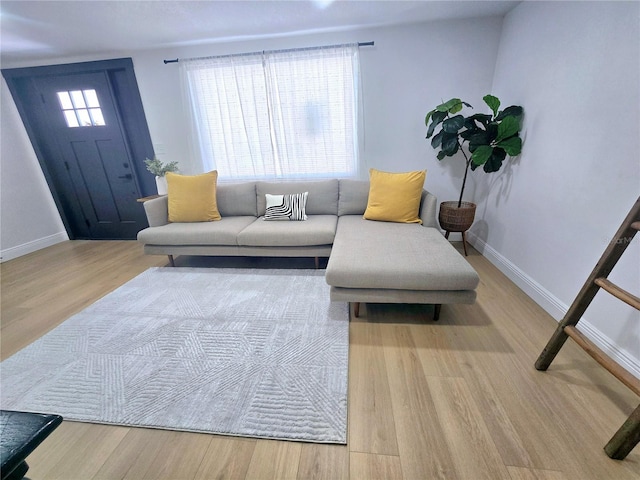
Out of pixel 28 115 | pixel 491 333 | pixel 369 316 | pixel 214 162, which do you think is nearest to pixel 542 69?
pixel 491 333

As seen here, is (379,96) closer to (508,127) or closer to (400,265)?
(508,127)

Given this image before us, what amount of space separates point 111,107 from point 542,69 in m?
4.59

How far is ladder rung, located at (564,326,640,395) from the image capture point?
0.94 meters

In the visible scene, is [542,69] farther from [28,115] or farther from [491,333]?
[28,115]

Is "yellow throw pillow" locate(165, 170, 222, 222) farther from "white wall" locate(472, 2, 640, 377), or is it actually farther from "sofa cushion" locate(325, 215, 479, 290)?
"white wall" locate(472, 2, 640, 377)

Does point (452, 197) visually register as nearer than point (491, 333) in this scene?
No

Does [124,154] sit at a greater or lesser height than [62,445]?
greater

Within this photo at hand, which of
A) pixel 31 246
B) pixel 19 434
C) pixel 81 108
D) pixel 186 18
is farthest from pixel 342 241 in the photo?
pixel 31 246

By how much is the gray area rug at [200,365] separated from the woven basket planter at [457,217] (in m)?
1.45

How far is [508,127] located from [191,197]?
121 inches

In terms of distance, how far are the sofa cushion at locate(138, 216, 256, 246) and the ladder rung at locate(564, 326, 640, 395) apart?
2433 mm

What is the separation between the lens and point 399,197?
2.37 metres

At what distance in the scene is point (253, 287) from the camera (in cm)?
221

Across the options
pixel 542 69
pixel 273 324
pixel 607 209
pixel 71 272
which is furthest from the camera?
pixel 71 272
